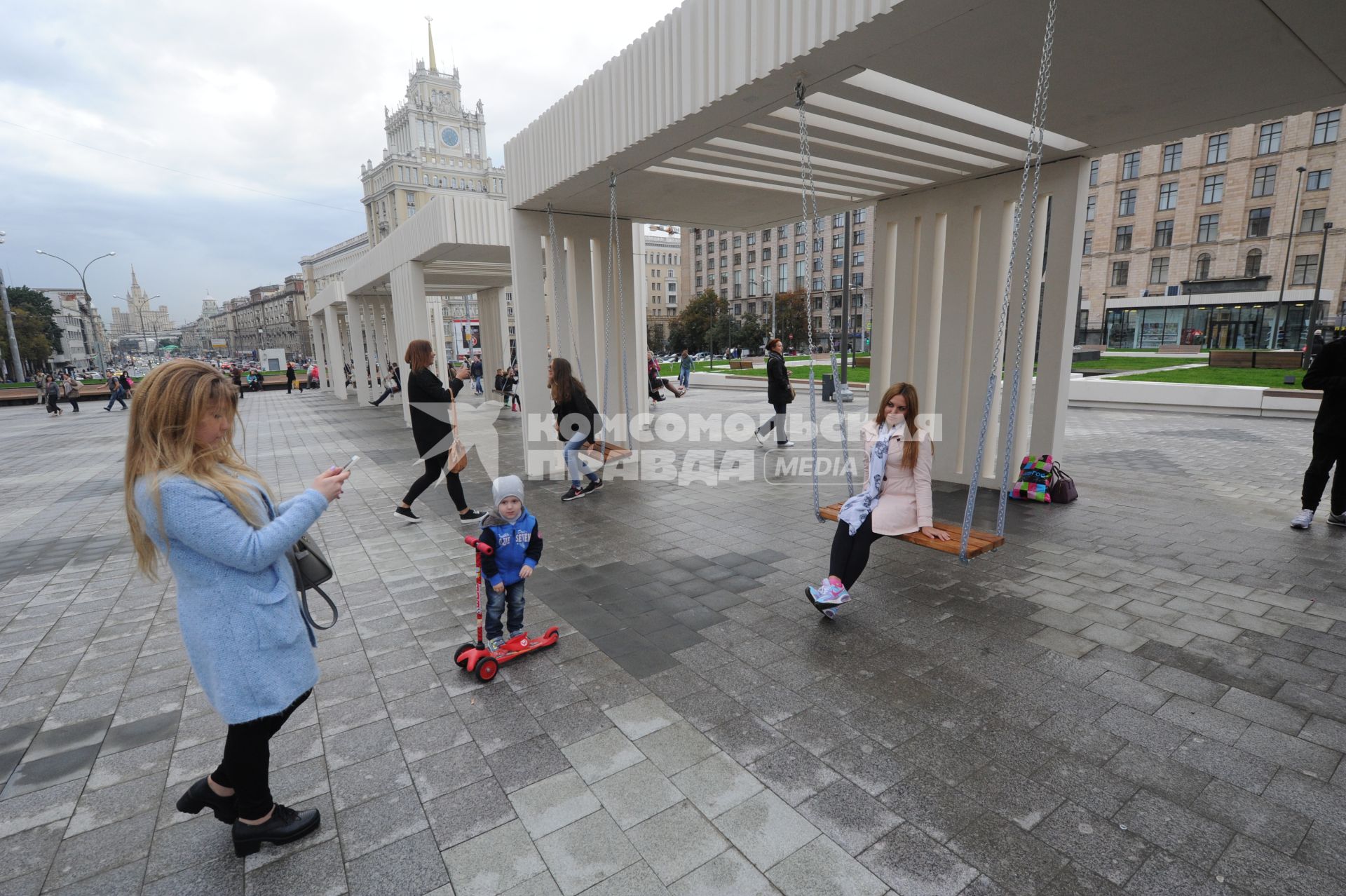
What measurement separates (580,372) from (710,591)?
5.78 metres

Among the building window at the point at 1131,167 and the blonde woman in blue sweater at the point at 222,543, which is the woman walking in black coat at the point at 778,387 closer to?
the blonde woman in blue sweater at the point at 222,543

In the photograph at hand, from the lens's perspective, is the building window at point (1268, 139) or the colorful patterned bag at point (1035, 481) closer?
the colorful patterned bag at point (1035, 481)

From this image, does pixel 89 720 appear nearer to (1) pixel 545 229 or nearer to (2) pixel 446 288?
(1) pixel 545 229

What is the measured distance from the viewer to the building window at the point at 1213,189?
149ft

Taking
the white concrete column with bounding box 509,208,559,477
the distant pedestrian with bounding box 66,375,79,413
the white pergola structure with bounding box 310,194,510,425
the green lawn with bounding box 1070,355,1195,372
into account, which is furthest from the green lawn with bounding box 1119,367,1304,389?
the distant pedestrian with bounding box 66,375,79,413

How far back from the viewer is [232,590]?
6.93 feet

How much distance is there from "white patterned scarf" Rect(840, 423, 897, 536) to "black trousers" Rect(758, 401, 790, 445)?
275 inches

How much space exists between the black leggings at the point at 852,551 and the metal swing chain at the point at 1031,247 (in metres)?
1.40

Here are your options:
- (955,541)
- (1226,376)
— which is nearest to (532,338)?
(955,541)

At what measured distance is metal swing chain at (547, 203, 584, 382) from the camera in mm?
9336

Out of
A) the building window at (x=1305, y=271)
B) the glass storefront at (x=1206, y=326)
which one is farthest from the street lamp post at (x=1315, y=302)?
the glass storefront at (x=1206, y=326)

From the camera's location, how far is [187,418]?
2.06 meters

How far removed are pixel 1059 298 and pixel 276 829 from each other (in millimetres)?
8177

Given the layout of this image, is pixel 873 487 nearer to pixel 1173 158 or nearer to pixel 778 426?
pixel 778 426
